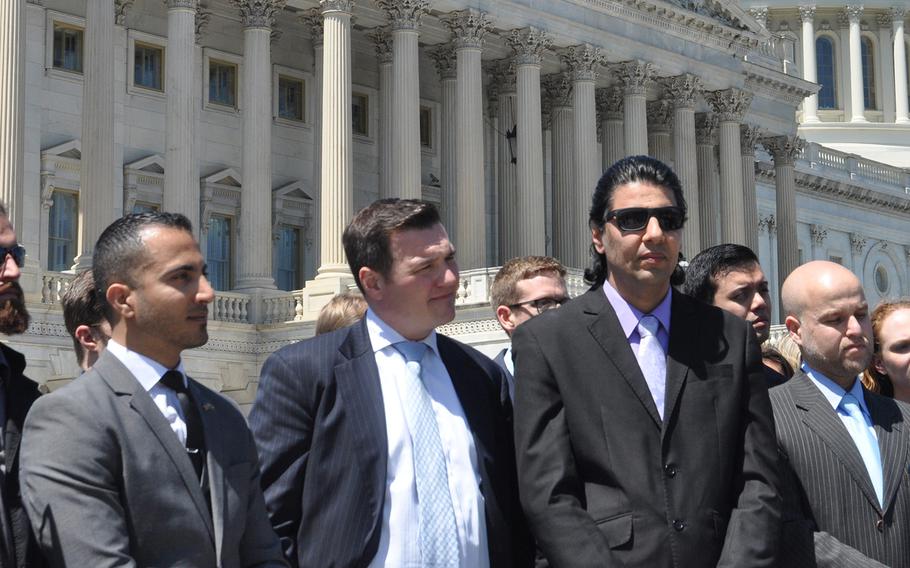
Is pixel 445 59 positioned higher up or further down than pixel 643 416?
higher up

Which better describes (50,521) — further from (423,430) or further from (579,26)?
(579,26)

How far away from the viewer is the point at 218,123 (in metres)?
42.9

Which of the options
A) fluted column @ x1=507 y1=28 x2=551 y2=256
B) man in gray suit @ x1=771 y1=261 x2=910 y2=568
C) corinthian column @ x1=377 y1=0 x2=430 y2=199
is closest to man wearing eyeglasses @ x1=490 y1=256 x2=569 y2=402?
man in gray suit @ x1=771 y1=261 x2=910 y2=568

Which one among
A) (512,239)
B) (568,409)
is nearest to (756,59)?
(512,239)

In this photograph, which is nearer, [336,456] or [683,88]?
[336,456]

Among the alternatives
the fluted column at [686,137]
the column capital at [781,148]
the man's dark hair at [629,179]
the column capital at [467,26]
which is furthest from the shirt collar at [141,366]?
the column capital at [781,148]

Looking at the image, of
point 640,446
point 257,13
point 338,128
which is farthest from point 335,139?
point 640,446

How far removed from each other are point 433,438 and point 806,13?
90948 mm

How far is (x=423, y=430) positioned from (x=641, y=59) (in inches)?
1670

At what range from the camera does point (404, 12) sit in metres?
41.6

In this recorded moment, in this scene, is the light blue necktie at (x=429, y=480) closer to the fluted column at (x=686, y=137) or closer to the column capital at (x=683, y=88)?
the fluted column at (x=686, y=137)

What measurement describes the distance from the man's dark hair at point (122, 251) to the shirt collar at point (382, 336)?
1051 mm

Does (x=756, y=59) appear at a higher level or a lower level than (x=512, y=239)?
higher

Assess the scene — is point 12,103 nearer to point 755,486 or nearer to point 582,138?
point 582,138
